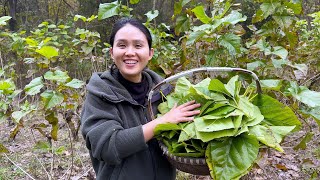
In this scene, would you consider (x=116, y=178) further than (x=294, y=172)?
No

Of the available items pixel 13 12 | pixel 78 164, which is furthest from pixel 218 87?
pixel 13 12

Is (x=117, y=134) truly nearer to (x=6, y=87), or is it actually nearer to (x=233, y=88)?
(x=233, y=88)

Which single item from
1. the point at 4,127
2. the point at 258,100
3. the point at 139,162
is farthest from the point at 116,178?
the point at 4,127

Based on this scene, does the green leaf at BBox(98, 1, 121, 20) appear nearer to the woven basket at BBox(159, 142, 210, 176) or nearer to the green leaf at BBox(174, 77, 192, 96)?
the green leaf at BBox(174, 77, 192, 96)

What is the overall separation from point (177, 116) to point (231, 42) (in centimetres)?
69

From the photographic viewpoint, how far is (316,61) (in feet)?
8.41

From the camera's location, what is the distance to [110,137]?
130 centimetres

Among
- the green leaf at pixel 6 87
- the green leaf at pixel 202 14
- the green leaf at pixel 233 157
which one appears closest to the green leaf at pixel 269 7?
the green leaf at pixel 202 14

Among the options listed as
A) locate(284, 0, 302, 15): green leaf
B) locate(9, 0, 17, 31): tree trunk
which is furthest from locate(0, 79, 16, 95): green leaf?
locate(9, 0, 17, 31): tree trunk

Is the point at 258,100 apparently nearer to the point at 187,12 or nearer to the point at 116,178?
the point at 116,178

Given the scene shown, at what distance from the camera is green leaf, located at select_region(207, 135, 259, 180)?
1.14 meters

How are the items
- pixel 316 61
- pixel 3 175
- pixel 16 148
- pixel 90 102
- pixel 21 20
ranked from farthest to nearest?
pixel 21 20 → pixel 16 148 → pixel 3 175 → pixel 316 61 → pixel 90 102

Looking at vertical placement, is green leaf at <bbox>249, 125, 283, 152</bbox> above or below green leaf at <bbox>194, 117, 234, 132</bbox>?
below

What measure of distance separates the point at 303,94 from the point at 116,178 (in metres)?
0.87
